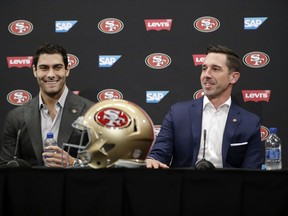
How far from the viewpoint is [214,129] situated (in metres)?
3.50

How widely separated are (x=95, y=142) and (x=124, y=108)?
0.23 m

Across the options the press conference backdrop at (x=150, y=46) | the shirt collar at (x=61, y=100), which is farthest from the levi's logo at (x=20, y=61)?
the shirt collar at (x=61, y=100)

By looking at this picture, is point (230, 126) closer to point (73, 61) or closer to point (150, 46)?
point (150, 46)

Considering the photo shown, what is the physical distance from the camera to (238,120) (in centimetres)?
346

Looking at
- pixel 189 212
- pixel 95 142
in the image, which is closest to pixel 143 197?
pixel 189 212

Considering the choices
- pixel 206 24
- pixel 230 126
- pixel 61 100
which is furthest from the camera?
pixel 206 24

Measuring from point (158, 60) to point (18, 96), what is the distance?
4.09 ft

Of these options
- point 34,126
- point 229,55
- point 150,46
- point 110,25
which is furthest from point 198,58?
point 34,126

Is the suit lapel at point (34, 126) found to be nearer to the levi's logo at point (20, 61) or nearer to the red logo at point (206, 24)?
the levi's logo at point (20, 61)

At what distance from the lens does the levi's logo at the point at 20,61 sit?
4.45 metres

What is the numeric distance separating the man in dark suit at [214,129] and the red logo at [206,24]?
2.32 feet

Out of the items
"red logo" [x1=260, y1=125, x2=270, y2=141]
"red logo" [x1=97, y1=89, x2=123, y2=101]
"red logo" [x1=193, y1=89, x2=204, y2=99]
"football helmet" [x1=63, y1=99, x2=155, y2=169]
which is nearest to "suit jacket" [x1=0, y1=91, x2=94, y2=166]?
"red logo" [x1=97, y1=89, x2=123, y2=101]

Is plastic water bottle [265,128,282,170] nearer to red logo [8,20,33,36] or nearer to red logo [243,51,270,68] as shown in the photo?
red logo [243,51,270,68]

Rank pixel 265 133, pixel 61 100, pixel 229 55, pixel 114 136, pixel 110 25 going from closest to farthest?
pixel 114 136 → pixel 229 55 → pixel 61 100 → pixel 265 133 → pixel 110 25
